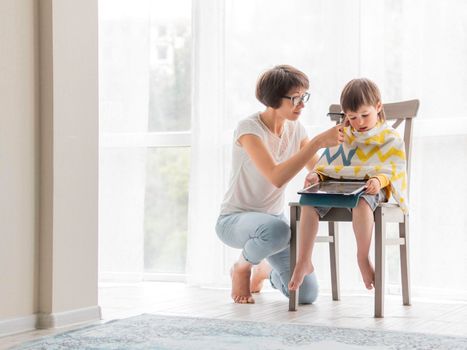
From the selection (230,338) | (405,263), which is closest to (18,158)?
(230,338)

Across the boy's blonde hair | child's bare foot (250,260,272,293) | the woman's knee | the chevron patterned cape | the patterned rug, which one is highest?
the boy's blonde hair

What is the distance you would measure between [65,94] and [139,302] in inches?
40.1

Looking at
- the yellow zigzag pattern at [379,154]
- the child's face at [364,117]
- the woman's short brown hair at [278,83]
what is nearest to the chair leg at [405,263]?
the yellow zigzag pattern at [379,154]

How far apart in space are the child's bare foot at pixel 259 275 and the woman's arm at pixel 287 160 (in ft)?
1.69

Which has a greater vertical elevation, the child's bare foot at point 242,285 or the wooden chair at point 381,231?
the wooden chair at point 381,231

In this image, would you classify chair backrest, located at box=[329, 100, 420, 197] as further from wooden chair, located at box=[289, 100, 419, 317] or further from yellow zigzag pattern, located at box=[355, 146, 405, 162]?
yellow zigzag pattern, located at box=[355, 146, 405, 162]

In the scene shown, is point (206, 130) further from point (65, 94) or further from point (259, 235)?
point (65, 94)

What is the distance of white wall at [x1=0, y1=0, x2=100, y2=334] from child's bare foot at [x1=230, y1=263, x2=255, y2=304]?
2.18ft

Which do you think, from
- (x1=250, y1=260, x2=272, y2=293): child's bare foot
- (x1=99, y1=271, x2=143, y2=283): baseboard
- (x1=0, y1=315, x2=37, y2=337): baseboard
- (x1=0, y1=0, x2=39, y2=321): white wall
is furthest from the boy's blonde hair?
(x1=99, y1=271, x2=143, y2=283): baseboard

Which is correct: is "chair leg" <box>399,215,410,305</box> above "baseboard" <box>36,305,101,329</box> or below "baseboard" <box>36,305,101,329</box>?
above

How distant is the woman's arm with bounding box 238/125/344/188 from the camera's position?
2.78 metres

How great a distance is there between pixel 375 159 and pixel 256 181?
0.52m

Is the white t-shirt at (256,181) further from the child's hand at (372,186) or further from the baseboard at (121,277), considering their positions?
the baseboard at (121,277)

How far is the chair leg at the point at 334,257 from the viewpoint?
124 inches
